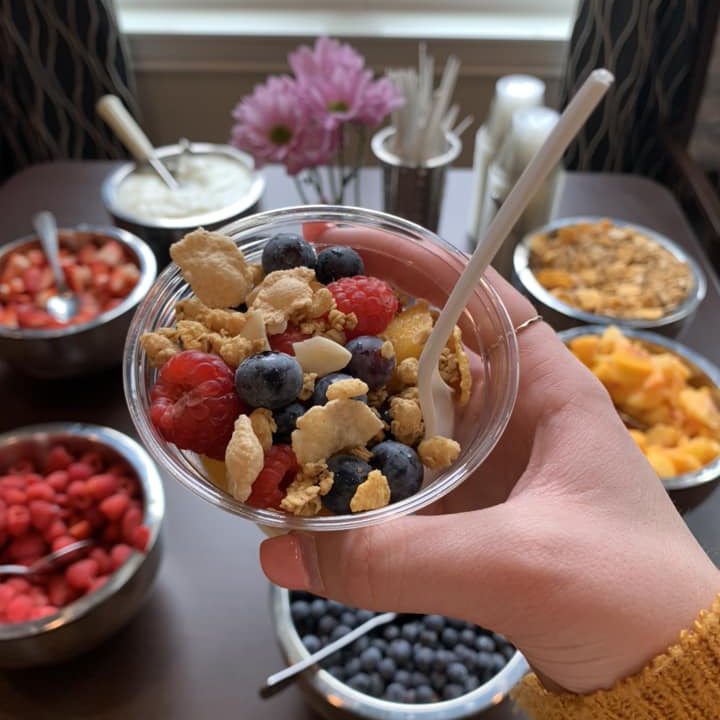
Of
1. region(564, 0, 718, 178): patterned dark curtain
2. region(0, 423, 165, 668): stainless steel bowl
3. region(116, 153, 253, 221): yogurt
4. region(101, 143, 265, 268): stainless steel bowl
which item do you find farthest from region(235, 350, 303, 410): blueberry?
region(564, 0, 718, 178): patterned dark curtain

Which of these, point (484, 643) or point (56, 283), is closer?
point (484, 643)

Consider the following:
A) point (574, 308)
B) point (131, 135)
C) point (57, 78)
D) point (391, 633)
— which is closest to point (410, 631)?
point (391, 633)

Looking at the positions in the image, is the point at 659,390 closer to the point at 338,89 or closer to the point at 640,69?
the point at 338,89

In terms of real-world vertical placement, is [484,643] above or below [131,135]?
below

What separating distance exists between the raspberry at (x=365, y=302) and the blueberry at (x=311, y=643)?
0.38 metres

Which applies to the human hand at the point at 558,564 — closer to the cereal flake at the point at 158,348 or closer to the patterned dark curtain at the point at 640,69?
the cereal flake at the point at 158,348

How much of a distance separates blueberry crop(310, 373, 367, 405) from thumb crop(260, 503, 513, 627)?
0.34ft

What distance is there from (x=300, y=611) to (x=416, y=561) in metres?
0.32

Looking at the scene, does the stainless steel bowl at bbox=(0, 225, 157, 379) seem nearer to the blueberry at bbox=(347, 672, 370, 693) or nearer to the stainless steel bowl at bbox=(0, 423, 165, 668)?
the stainless steel bowl at bbox=(0, 423, 165, 668)

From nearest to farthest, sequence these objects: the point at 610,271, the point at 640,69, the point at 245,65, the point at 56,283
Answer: the point at 56,283, the point at 610,271, the point at 640,69, the point at 245,65

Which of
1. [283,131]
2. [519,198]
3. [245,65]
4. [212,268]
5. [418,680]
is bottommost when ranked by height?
[418,680]

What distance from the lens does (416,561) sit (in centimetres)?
56

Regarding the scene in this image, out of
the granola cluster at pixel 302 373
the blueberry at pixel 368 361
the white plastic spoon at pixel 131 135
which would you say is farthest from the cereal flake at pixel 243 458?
the white plastic spoon at pixel 131 135

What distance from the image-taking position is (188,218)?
1.22 m
